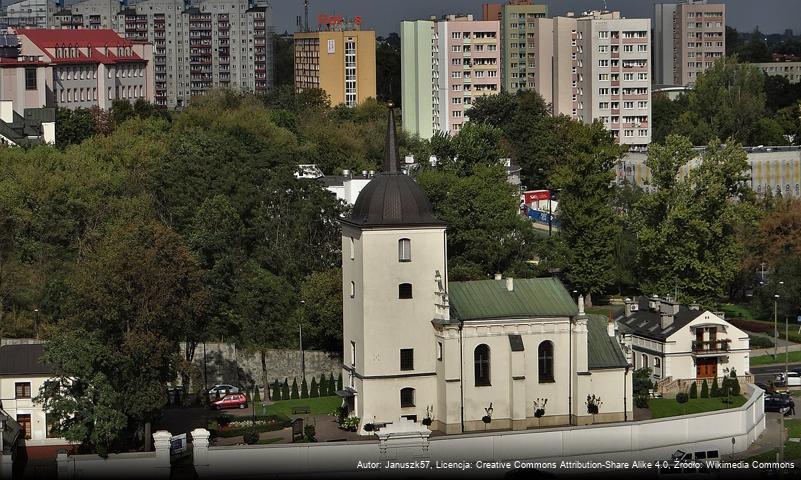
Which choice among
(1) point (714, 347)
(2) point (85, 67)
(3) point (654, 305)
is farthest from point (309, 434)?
(2) point (85, 67)

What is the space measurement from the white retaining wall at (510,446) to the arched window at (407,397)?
4574mm

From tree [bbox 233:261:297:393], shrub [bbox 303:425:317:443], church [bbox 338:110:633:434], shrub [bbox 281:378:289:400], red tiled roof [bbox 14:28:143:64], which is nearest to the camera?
shrub [bbox 303:425:317:443]

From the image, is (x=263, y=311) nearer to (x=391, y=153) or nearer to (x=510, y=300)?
(x=391, y=153)

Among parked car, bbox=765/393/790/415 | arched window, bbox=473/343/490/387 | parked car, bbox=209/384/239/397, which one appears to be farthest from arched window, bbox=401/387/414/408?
parked car, bbox=765/393/790/415

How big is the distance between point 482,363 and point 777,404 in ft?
50.9

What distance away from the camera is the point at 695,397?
257 feet

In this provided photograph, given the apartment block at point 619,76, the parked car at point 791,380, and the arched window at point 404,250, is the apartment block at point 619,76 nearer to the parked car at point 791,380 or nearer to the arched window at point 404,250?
the parked car at point 791,380

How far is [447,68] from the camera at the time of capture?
178000 millimetres

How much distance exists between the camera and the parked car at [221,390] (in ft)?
255

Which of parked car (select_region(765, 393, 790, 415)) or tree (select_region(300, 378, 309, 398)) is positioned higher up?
tree (select_region(300, 378, 309, 398))

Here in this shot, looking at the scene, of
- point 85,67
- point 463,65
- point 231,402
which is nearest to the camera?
point 231,402

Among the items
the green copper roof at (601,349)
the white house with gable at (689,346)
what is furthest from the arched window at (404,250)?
the white house with gable at (689,346)

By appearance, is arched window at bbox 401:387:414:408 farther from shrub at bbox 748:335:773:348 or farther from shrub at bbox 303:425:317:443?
shrub at bbox 748:335:773:348

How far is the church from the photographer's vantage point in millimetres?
69875
